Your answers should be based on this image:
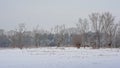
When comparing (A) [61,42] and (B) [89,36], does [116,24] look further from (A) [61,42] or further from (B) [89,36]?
(A) [61,42]

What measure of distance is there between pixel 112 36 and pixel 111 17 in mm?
4980

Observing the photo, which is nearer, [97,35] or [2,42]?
[97,35]

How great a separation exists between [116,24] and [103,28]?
10.8 feet

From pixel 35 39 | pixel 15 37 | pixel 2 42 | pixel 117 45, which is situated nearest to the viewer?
pixel 117 45

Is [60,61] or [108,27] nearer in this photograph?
[60,61]

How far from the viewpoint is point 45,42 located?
241 ft

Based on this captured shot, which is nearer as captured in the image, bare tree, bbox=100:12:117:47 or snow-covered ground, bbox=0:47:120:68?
snow-covered ground, bbox=0:47:120:68

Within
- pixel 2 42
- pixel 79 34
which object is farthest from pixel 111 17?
pixel 2 42

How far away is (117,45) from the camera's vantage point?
56.1 m

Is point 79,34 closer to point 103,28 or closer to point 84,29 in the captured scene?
point 84,29

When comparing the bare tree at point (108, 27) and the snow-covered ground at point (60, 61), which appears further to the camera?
the bare tree at point (108, 27)

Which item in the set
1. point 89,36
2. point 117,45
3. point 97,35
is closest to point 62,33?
point 89,36

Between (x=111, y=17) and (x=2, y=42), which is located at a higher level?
(x=111, y=17)

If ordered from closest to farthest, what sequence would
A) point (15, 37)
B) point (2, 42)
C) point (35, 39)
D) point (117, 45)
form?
point (117, 45)
point (15, 37)
point (35, 39)
point (2, 42)
